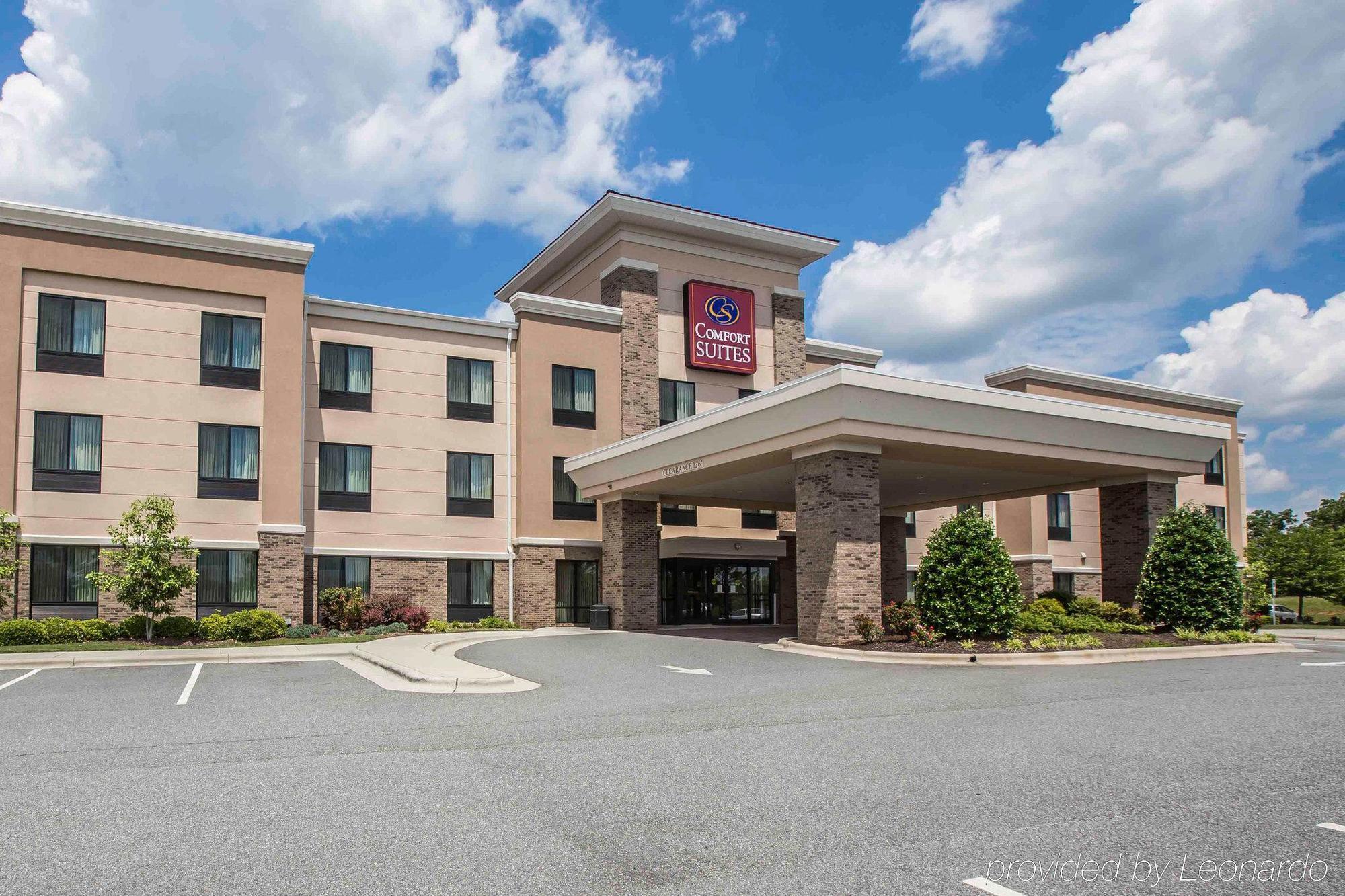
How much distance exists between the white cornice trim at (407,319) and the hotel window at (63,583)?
986cm

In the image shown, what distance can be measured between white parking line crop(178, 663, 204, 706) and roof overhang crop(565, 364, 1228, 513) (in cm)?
1279

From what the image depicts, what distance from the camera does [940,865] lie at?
601cm

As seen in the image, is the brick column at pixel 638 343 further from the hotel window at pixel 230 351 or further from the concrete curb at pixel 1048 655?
the concrete curb at pixel 1048 655

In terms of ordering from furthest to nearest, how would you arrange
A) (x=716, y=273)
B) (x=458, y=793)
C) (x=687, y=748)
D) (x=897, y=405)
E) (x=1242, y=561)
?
1. (x=1242, y=561)
2. (x=716, y=273)
3. (x=897, y=405)
4. (x=687, y=748)
5. (x=458, y=793)

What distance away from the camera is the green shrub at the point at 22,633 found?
24516 millimetres

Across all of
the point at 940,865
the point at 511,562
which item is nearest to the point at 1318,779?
the point at 940,865

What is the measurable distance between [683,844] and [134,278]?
2858 centimetres

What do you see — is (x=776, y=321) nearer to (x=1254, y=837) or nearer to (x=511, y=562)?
(x=511, y=562)

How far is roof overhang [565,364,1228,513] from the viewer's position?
72.1 ft

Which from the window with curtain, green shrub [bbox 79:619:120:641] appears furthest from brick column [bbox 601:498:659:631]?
green shrub [bbox 79:619:120:641]

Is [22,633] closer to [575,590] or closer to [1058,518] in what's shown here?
[575,590]

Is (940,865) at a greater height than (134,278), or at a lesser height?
lesser

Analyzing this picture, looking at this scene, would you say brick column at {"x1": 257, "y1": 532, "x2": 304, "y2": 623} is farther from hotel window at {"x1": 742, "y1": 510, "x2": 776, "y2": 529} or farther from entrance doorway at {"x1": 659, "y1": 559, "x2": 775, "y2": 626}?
hotel window at {"x1": 742, "y1": 510, "x2": 776, "y2": 529}

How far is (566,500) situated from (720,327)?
935cm
